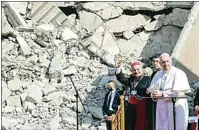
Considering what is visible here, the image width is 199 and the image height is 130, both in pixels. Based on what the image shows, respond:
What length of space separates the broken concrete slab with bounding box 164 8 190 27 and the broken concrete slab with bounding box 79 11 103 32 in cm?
192

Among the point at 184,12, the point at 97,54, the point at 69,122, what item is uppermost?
the point at 184,12

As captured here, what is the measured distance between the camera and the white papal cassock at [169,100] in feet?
22.6

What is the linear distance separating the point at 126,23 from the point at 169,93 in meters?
10.7

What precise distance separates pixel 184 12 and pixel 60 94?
208 inches

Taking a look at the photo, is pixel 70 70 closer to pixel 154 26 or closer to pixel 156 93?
pixel 154 26

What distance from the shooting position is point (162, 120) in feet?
23.3

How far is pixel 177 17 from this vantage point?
1703 cm

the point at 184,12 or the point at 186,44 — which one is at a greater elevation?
the point at 184,12

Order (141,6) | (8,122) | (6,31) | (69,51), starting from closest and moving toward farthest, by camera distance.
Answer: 1. (8,122)
2. (69,51)
3. (6,31)
4. (141,6)

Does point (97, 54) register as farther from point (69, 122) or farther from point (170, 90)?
point (170, 90)

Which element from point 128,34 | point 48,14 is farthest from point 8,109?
point 128,34

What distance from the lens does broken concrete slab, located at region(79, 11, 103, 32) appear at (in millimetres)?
17203

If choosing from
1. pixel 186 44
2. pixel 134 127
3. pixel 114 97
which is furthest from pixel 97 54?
pixel 134 127

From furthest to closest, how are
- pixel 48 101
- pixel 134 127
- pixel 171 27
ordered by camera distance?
pixel 171 27 → pixel 48 101 → pixel 134 127
